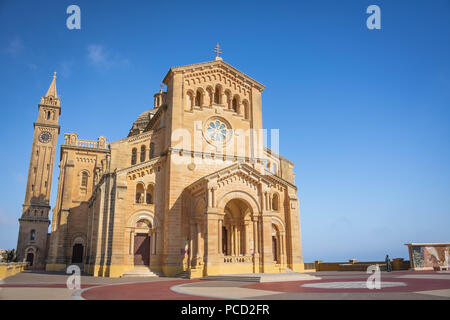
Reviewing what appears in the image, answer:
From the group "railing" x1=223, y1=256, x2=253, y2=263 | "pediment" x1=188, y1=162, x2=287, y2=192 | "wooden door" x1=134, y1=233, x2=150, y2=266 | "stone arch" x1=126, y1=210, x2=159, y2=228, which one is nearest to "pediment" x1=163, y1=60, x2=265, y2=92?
"pediment" x1=188, y1=162, x2=287, y2=192

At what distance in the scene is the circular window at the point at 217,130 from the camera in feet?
117

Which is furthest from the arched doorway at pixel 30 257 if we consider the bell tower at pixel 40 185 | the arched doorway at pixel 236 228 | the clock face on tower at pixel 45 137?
the arched doorway at pixel 236 228

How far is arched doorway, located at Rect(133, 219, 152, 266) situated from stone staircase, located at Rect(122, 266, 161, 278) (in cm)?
90

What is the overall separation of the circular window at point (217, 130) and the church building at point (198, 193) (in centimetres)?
11

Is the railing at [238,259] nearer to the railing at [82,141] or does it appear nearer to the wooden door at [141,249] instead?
the wooden door at [141,249]

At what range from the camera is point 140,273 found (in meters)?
29.2

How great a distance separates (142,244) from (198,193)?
7.11 m

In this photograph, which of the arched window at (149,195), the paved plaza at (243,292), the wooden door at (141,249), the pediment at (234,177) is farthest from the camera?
the arched window at (149,195)

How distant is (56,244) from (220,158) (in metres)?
27.0

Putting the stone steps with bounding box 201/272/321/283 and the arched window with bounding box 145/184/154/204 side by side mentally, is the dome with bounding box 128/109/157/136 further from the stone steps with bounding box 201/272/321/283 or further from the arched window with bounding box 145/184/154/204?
the stone steps with bounding box 201/272/321/283

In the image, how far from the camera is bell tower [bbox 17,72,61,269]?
174 feet

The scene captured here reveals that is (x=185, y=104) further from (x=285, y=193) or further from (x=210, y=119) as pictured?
(x=285, y=193)

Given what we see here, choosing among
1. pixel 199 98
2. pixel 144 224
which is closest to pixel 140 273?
pixel 144 224

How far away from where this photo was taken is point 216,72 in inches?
1470
